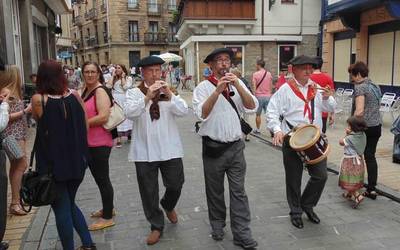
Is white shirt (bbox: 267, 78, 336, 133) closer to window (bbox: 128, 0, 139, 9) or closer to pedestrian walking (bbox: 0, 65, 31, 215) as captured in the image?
pedestrian walking (bbox: 0, 65, 31, 215)

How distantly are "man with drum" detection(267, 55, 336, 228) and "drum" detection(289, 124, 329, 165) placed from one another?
14 centimetres

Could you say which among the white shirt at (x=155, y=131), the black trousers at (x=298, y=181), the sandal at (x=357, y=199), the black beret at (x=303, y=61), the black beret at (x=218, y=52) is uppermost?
the black beret at (x=218, y=52)

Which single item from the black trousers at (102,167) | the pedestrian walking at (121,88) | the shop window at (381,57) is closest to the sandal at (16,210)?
the black trousers at (102,167)

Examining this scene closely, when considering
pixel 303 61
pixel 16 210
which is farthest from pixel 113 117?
pixel 303 61

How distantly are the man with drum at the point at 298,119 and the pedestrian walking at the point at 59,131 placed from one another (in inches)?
78.1

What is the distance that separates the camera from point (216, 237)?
4270 mm

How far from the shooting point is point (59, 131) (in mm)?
3488

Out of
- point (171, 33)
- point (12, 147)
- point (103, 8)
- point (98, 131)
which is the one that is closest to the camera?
point (98, 131)

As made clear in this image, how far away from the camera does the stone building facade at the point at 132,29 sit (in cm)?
5066

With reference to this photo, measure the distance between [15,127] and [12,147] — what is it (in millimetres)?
261

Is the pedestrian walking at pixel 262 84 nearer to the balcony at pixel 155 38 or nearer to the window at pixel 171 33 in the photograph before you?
the balcony at pixel 155 38

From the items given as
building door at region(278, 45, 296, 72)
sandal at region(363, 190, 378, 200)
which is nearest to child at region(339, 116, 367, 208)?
sandal at region(363, 190, 378, 200)

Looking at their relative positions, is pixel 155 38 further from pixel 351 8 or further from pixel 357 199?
pixel 357 199

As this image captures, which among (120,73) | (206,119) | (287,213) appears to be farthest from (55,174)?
(120,73)
